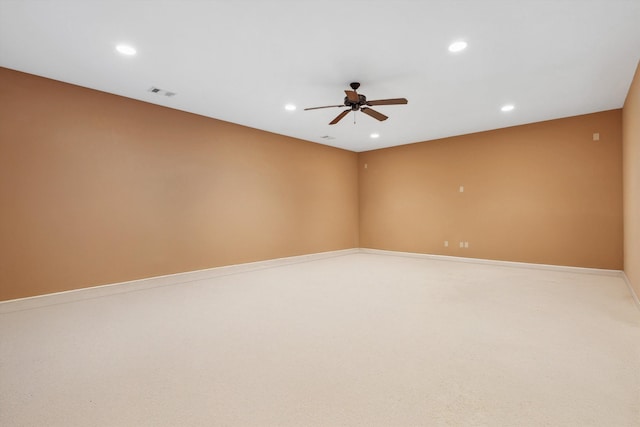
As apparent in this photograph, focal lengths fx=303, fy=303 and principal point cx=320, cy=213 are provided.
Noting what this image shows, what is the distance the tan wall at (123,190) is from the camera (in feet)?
12.4

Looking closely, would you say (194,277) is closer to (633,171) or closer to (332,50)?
(332,50)

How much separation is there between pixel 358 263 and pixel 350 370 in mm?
4762

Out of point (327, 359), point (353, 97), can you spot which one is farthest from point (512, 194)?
point (327, 359)

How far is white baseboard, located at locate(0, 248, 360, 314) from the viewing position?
12.2 ft

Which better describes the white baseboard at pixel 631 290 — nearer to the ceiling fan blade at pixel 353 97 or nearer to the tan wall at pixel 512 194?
the tan wall at pixel 512 194

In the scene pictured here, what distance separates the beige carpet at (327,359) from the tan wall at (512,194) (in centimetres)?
189

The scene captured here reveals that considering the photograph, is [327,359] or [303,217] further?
[303,217]

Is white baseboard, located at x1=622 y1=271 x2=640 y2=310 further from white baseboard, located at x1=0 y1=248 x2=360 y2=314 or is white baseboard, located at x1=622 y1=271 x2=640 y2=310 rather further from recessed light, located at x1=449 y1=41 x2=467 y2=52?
white baseboard, located at x1=0 y1=248 x2=360 y2=314

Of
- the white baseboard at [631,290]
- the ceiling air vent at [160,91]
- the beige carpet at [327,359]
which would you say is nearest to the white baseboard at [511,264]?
the white baseboard at [631,290]

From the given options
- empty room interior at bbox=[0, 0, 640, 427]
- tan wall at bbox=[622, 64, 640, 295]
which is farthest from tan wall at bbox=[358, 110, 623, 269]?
tan wall at bbox=[622, 64, 640, 295]

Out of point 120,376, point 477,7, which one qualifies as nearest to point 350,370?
point 120,376

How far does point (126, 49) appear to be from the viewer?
3.31 meters

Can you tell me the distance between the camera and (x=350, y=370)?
2158mm

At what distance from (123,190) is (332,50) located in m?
3.66
